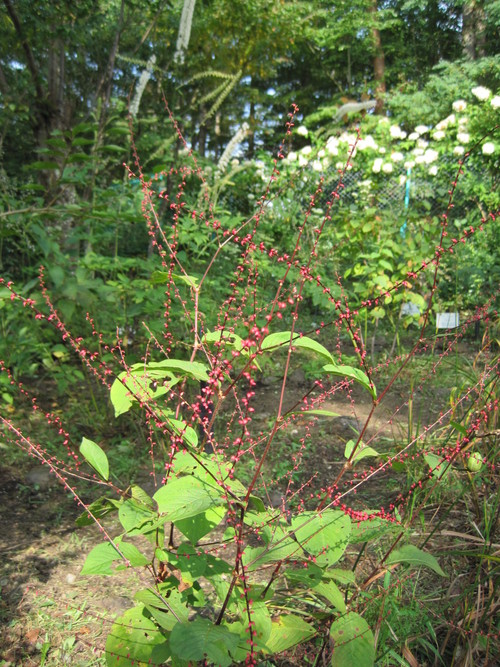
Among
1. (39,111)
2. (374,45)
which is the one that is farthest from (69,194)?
(374,45)

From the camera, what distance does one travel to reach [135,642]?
1063 mm

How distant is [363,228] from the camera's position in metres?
3.91

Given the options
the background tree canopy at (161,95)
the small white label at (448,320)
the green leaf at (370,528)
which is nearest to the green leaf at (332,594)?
the green leaf at (370,528)

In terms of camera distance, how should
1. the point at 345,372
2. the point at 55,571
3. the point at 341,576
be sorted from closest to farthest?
the point at 345,372 < the point at 341,576 < the point at 55,571

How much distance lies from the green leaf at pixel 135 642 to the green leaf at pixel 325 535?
0.36 meters

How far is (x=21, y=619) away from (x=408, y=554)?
1161 mm

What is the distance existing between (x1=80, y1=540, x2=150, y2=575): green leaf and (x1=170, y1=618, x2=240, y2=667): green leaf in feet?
0.65

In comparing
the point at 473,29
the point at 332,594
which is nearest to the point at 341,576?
the point at 332,594

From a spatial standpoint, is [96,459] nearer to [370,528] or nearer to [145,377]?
[145,377]

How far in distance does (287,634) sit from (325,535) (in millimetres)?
234

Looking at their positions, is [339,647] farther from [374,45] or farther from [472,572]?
[374,45]

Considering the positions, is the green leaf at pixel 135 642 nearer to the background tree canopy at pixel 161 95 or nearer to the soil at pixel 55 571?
the soil at pixel 55 571

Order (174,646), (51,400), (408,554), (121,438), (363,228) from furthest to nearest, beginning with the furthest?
1. (363,228)
2. (51,400)
3. (121,438)
4. (408,554)
5. (174,646)

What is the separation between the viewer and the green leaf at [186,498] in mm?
841
